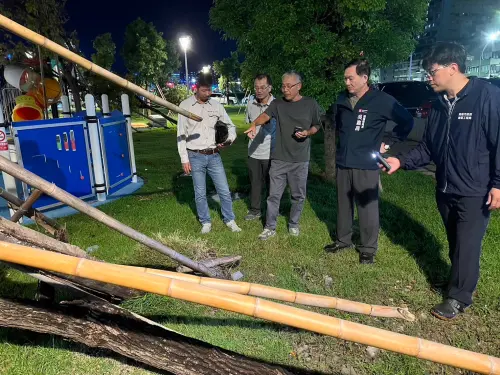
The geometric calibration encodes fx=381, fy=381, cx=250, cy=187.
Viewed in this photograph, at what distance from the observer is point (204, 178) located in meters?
5.14

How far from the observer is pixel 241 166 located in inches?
392

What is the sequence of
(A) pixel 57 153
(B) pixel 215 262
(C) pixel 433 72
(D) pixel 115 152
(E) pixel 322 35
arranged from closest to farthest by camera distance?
(C) pixel 433 72
(B) pixel 215 262
(E) pixel 322 35
(A) pixel 57 153
(D) pixel 115 152

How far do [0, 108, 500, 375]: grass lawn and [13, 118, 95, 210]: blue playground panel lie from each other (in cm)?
88

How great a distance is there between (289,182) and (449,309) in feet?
7.91

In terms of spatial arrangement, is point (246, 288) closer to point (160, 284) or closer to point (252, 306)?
point (252, 306)

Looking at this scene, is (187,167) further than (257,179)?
No

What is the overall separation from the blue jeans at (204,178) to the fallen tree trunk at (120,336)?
9.49ft

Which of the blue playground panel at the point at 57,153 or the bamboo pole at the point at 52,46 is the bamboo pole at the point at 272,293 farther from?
the blue playground panel at the point at 57,153

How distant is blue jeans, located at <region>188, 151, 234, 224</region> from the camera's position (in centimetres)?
503


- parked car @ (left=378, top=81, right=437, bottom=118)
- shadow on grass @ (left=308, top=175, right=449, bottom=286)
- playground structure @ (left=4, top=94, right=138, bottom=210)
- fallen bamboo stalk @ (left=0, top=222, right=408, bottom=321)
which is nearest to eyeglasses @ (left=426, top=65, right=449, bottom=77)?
fallen bamboo stalk @ (left=0, top=222, right=408, bottom=321)

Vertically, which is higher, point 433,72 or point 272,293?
point 433,72

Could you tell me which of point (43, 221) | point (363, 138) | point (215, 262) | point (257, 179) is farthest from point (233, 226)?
point (43, 221)

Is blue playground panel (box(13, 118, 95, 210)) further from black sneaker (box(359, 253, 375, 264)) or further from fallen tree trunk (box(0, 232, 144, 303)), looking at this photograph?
black sneaker (box(359, 253, 375, 264))

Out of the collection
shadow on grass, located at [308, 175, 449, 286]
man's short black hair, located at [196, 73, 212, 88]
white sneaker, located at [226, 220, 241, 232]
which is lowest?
shadow on grass, located at [308, 175, 449, 286]
